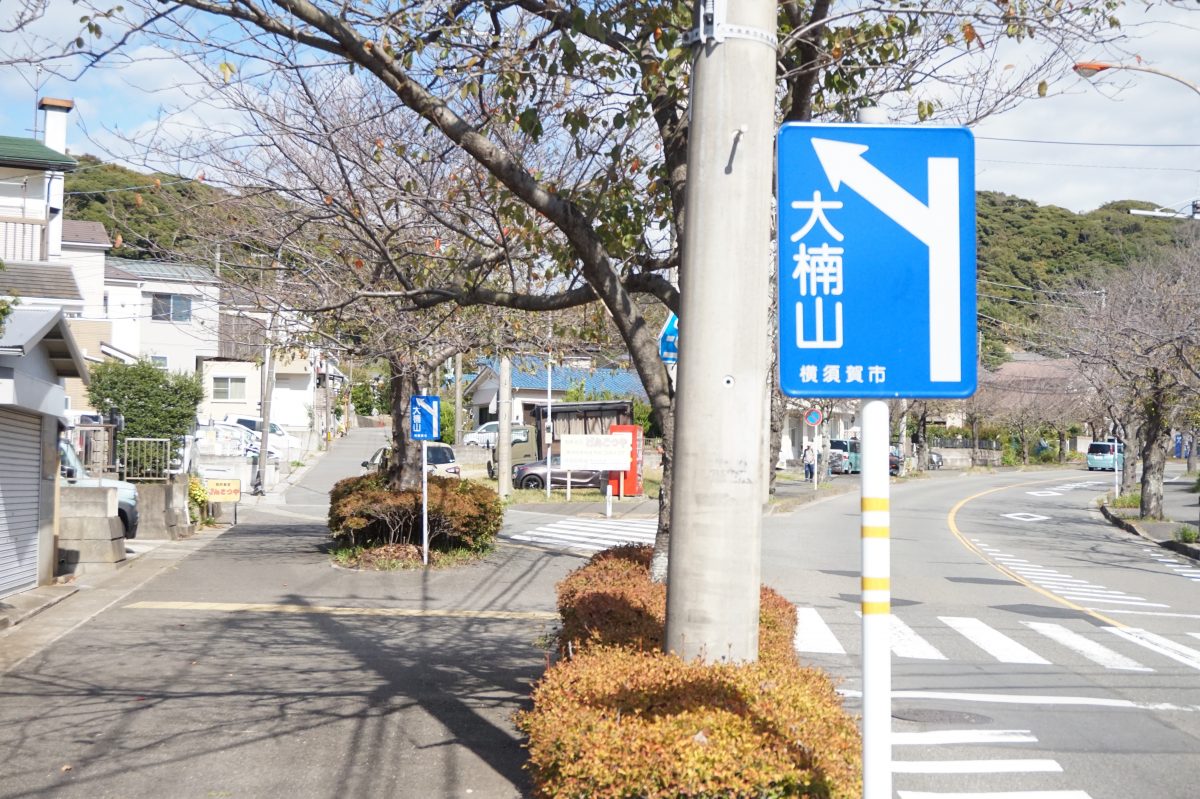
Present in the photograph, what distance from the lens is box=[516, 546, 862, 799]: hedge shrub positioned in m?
4.64

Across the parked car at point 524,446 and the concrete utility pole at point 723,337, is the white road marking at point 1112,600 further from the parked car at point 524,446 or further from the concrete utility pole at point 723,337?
the parked car at point 524,446

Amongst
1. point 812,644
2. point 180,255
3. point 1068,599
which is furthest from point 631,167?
point 1068,599

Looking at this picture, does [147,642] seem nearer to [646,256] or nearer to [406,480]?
[646,256]

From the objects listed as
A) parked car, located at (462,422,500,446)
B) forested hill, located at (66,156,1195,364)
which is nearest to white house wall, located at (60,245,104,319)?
forested hill, located at (66,156,1195,364)

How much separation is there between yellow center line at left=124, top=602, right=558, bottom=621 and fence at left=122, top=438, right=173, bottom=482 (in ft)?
33.2

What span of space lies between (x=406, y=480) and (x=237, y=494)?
22.4ft

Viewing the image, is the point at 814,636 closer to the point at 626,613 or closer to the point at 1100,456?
the point at 626,613

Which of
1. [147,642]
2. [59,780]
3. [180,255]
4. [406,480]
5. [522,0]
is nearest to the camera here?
[59,780]

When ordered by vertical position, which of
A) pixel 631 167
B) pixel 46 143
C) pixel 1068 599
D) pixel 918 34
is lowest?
pixel 1068 599

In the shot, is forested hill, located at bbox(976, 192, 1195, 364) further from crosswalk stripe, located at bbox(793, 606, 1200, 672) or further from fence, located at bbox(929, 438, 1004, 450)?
crosswalk stripe, located at bbox(793, 606, 1200, 672)

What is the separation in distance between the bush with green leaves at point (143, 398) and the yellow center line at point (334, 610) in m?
19.0

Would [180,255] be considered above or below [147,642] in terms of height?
above

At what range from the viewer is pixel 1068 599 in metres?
17.7

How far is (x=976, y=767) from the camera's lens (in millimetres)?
7680
